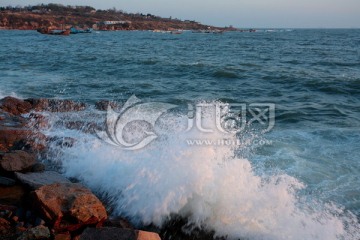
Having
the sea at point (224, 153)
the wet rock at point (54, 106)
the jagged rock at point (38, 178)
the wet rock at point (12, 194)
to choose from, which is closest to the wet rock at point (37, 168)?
the jagged rock at point (38, 178)

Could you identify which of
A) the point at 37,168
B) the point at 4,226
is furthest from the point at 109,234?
the point at 37,168

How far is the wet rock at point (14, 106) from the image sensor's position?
920 centimetres

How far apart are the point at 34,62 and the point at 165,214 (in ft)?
62.8

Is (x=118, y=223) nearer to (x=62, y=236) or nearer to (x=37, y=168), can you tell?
(x=62, y=236)

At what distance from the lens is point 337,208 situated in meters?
5.05

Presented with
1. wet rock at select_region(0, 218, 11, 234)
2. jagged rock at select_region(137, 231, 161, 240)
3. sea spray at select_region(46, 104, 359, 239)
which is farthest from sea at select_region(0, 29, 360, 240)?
wet rock at select_region(0, 218, 11, 234)

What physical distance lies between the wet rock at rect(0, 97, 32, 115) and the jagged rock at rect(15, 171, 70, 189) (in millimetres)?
4630

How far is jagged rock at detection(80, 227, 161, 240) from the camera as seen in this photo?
341 cm

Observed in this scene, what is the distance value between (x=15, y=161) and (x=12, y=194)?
767mm

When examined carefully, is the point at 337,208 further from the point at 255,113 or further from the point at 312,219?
the point at 255,113

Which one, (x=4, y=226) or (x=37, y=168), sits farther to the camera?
(x=37, y=168)

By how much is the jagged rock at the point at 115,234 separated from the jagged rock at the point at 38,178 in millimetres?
1507

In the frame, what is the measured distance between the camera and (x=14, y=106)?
9430 mm

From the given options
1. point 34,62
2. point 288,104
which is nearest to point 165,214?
point 288,104
